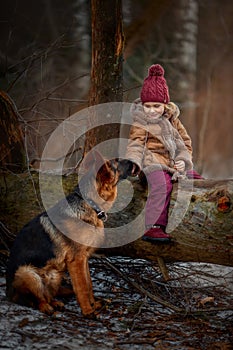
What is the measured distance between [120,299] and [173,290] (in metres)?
0.63

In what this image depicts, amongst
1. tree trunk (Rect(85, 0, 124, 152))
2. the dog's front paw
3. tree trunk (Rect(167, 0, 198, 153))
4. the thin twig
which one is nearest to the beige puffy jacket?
tree trunk (Rect(85, 0, 124, 152))

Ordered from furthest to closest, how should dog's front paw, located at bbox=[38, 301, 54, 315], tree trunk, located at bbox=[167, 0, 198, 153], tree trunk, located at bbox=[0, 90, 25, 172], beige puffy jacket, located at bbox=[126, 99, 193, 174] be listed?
tree trunk, located at bbox=[167, 0, 198, 153], tree trunk, located at bbox=[0, 90, 25, 172], beige puffy jacket, located at bbox=[126, 99, 193, 174], dog's front paw, located at bbox=[38, 301, 54, 315]

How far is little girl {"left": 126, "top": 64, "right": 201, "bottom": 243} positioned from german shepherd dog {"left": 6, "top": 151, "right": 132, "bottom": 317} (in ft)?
0.77

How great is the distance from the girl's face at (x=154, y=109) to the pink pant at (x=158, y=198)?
0.56 metres

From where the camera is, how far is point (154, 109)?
429 cm

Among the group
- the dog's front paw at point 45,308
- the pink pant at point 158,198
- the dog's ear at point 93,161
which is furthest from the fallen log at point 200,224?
the dog's front paw at point 45,308

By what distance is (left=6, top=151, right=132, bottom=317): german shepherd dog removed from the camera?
3.91m

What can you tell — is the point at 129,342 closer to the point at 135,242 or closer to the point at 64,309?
the point at 64,309

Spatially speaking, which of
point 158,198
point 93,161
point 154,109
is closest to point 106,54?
point 154,109

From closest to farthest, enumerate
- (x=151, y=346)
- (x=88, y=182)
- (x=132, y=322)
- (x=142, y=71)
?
(x=151, y=346) < (x=132, y=322) < (x=88, y=182) < (x=142, y=71)

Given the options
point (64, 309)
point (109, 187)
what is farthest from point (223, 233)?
point (64, 309)

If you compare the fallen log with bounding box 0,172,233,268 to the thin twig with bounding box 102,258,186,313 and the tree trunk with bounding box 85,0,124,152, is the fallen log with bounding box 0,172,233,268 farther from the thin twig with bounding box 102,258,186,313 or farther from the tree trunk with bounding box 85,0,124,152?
the tree trunk with bounding box 85,0,124,152

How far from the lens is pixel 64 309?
13.1ft

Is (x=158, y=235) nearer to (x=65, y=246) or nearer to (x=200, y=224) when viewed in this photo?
(x=200, y=224)
